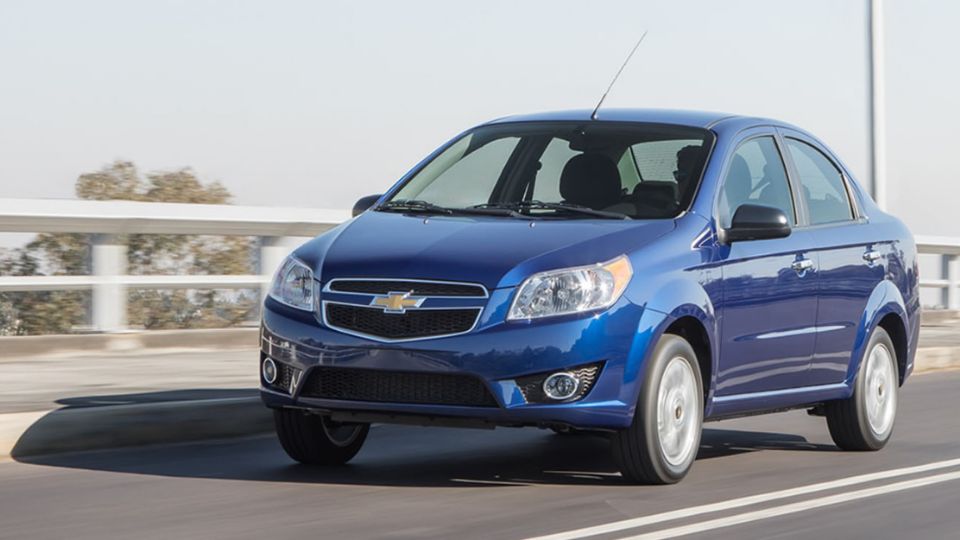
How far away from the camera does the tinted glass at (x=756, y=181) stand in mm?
8523

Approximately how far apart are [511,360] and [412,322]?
0.43m

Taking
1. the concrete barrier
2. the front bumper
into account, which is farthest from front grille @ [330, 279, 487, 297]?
the concrete barrier

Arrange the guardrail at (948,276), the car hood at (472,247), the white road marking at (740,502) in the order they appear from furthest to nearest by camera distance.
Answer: the guardrail at (948,276)
the car hood at (472,247)
the white road marking at (740,502)

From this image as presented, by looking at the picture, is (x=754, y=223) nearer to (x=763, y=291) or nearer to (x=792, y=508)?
(x=763, y=291)

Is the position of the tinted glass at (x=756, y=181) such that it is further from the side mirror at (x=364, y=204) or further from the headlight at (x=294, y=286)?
the headlight at (x=294, y=286)

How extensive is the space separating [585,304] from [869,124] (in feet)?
44.7

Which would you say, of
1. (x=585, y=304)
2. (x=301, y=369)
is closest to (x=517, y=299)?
(x=585, y=304)

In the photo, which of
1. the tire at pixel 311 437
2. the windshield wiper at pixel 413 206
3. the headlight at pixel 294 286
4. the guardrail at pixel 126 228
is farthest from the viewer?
the guardrail at pixel 126 228

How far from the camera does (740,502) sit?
7449 mm

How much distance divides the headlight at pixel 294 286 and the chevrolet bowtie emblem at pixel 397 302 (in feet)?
1.29

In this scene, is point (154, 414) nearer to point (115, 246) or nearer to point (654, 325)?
point (654, 325)

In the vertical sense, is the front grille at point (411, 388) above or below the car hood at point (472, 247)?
below

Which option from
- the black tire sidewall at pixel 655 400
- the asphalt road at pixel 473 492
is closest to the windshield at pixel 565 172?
the black tire sidewall at pixel 655 400

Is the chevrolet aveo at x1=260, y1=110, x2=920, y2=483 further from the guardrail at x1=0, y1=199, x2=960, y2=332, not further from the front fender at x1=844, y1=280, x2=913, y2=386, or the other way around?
the guardrail at x1=0, y1=199, x2=960, y2=332
